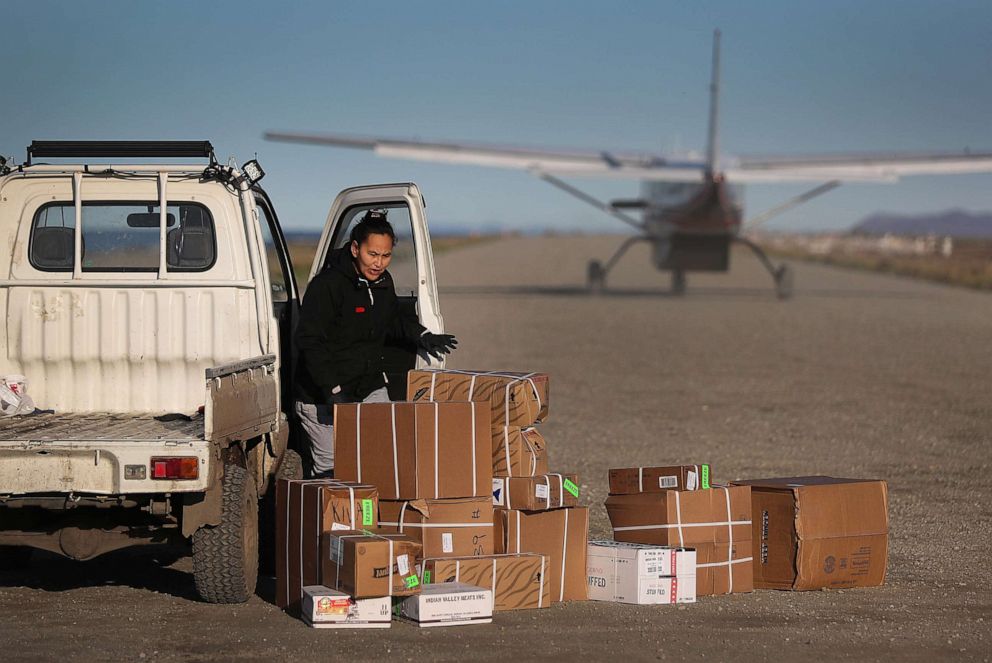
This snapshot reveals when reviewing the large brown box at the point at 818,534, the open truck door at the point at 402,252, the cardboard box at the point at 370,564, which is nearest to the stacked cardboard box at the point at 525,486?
the cardboard box at the point at 370,564

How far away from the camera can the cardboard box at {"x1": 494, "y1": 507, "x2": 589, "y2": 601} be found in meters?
6.50

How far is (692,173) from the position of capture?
39.0 meters

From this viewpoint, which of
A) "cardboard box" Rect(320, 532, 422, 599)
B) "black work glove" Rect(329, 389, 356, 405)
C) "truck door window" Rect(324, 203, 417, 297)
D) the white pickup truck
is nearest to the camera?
"cardboard box" Rect(320, 532, 422, 599)

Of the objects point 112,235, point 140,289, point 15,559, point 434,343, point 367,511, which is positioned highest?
point 112,235

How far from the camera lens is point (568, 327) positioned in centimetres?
2914

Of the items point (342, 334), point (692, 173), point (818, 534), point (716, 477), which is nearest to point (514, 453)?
point (342, 334)

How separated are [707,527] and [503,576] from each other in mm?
1082

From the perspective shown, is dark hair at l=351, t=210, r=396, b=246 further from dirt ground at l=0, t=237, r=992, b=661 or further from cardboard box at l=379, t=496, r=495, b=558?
dirt ground at l=0, t=237, r=992, b=661

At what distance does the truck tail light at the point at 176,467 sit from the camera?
5.82 m

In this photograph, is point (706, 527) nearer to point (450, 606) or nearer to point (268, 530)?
point (450, 606)

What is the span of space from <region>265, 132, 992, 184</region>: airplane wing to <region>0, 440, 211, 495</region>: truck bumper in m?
31.4

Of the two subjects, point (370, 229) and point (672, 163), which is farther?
point (672, 163)

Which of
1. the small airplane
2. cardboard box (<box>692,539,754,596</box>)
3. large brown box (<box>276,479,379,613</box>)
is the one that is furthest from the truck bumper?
the small airplane

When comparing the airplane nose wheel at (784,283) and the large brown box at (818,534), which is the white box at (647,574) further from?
the airplane nose wheel at (784,283)
